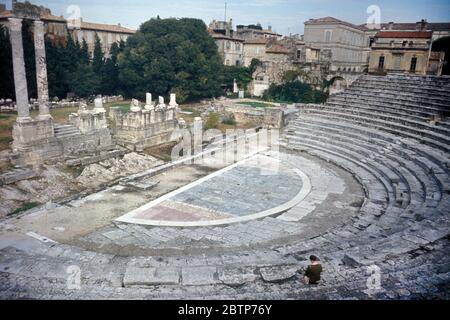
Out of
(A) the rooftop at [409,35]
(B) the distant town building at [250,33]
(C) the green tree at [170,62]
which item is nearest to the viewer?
(A) the rooftop at [409,35]

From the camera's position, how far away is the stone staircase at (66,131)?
669 inches

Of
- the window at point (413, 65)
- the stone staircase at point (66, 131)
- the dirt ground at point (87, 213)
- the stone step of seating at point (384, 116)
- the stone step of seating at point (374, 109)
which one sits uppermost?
the window at point (413, 65)

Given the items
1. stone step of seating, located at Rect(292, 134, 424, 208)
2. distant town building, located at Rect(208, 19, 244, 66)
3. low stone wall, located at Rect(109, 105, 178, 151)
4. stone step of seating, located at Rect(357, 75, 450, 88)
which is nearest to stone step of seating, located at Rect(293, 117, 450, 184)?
stone step of seating, located at Rect(292, 134, 424, 208)

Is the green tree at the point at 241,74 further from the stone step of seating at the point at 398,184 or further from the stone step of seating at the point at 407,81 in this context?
the stone step of seating at the point at 398,184

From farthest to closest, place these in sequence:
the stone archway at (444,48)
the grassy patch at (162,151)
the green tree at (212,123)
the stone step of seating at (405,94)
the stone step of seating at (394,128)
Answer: the stone archway at (444,48) < the green tree at (212,123) < the grassy patch at (162,151) < the stone step of seating at (405,94) < the stone step of seating at (394,128)

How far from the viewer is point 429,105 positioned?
1778cm

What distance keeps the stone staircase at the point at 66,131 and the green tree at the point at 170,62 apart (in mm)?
19120

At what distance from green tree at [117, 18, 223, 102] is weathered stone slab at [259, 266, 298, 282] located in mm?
31661

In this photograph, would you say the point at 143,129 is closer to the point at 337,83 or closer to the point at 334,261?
the point at 334,261

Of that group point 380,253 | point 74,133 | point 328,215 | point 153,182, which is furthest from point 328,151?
point 74,133

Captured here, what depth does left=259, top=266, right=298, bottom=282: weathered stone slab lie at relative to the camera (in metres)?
5.95

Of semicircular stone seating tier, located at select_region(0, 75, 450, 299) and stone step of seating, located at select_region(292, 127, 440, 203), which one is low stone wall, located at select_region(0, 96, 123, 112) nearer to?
stone step of seating, located at select_region(292, 127, 440, 203)

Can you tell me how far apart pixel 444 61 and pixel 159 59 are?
85.6 ft

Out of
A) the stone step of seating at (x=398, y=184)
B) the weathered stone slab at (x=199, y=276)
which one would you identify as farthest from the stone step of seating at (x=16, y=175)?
the stone step of seating at (x=398, y=184)
